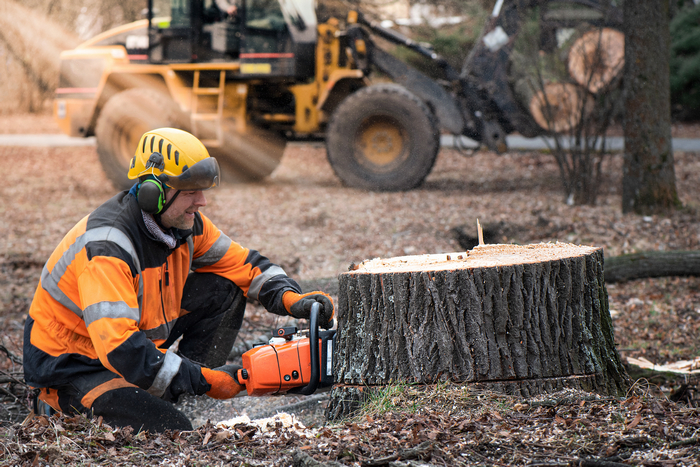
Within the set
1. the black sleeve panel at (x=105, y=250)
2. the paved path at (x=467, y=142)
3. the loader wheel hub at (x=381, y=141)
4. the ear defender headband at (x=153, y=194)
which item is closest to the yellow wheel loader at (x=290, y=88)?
the loader wheel hub at (x=381, y=141)

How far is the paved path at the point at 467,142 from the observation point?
40.5 ft

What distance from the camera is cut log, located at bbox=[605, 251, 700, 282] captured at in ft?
16.1

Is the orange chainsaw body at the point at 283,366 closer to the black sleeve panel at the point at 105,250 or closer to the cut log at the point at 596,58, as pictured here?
the black sleeve panel at the point at 105,250

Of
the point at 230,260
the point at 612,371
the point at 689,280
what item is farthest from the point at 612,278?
the point at 230,260

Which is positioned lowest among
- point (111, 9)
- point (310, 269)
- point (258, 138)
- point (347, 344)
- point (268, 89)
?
point (310, 269)

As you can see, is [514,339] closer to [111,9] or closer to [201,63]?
[201,63]

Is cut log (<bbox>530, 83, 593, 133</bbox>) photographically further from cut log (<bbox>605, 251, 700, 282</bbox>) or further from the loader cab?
the loader cab

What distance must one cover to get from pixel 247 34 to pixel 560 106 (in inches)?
178

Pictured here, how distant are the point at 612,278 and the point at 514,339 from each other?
2.84m

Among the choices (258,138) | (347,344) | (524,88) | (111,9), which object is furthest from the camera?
(111,9)

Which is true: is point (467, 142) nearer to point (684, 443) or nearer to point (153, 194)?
point (153, 194)

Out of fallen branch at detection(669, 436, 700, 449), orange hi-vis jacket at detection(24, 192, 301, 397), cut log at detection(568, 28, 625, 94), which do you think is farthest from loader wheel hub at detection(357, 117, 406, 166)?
fallen branch at detection(669, 436, 700, 449)

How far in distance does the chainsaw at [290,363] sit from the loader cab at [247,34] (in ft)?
23.0

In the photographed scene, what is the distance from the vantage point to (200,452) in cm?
232
